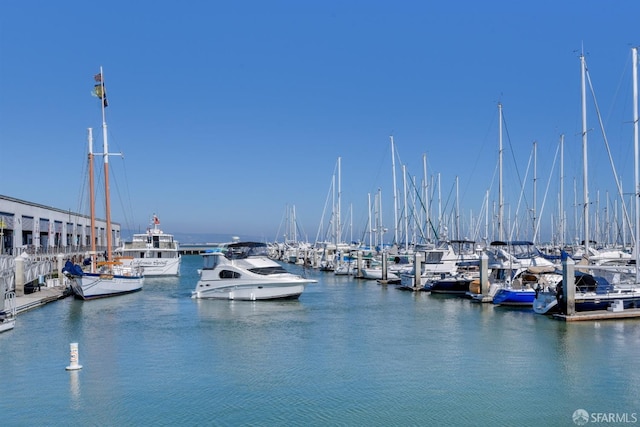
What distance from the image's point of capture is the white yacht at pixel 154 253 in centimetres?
7644

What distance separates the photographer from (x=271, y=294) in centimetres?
4506

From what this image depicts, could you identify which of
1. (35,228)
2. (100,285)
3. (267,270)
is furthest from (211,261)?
(35,228)

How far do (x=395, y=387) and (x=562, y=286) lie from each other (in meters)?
17.7

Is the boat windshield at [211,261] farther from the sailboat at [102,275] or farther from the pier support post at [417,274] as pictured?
the pier support post at [417,274]

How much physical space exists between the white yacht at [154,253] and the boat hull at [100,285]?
2121cm

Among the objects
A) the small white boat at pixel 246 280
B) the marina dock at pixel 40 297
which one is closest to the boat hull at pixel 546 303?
the small white boat at pixel 246 280

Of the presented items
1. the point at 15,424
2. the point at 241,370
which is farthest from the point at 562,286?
the point at 15,424

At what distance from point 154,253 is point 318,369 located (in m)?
59.9

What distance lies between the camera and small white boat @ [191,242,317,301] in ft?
147

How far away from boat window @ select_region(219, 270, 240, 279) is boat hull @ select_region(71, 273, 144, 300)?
32.0 feet

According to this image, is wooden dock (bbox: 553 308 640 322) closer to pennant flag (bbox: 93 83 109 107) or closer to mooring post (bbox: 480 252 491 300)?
mooring post (bbox: 480 252 491 300)

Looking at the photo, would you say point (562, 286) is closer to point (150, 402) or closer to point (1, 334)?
point (150, 402)

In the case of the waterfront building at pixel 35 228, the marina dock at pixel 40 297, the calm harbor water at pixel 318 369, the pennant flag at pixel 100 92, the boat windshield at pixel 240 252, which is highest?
the pennant flag at pixel 100 92

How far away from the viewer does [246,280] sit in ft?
148
